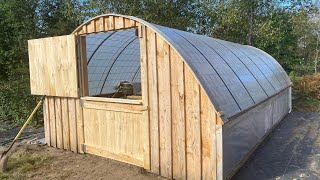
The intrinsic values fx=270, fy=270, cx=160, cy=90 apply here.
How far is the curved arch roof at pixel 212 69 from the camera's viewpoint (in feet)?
13.6

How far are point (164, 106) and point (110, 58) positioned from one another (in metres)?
3.88

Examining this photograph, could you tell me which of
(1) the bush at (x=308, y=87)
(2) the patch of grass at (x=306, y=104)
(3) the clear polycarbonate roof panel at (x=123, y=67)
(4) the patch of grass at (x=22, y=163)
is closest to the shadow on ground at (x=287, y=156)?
(2) the patch of grass at (x=306, y=104)

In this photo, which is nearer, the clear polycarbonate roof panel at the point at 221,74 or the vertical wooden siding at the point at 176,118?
the vertical wooden siding at the point at 176,118

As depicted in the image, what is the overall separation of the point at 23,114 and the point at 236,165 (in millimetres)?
7421

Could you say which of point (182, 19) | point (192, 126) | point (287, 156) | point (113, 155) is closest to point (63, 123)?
point (113, 155)

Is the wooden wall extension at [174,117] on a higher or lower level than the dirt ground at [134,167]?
higher

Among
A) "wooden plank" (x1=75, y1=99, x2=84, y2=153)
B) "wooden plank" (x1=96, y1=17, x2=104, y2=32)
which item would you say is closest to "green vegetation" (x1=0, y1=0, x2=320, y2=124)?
"wooden plank" (x1=96, y1=17, x2=104, y2=32)

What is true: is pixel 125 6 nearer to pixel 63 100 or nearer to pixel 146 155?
pixel 63 100

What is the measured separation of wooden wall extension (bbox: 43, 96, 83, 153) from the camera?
19.1 ft

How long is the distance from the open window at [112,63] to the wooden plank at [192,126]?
104 inches

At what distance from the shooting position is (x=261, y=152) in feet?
18.0

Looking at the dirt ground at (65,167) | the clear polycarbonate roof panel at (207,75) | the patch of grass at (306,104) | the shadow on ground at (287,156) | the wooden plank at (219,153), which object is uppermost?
the clear polycarbonate roof panel at (207,75)

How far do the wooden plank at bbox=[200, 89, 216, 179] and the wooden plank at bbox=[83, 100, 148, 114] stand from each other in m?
1.13

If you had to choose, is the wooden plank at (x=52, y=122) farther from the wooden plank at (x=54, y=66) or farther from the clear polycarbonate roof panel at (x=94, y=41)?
the clear polycarbonate roof panel at (x=94, y=41)
